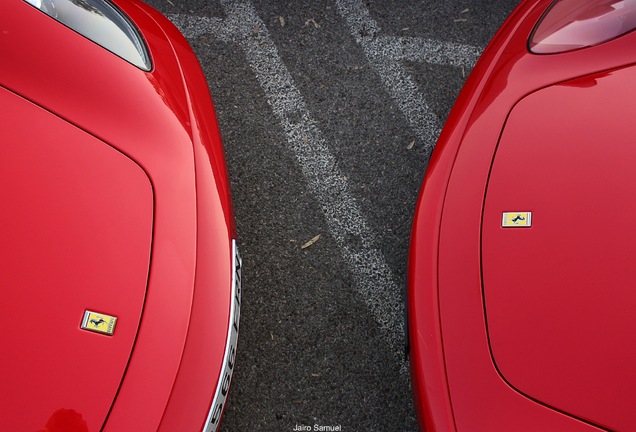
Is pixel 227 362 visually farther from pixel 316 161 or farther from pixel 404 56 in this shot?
pixel 404 56

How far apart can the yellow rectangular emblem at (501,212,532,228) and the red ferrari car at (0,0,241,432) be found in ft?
2.36

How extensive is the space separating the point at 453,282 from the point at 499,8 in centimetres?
183

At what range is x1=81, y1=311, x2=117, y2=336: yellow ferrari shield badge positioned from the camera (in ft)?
4.91

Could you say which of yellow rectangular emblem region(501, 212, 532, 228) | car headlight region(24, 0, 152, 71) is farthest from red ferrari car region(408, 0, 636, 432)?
car headlight region(24, 0, 152, 71)

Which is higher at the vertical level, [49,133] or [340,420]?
→ [49,133]

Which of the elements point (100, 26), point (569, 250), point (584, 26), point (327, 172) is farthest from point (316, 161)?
point (569, 250)

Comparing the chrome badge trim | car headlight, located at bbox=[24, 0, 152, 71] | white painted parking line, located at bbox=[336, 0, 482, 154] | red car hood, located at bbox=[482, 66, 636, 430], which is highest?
white painted parking line, located at bbox=[336, 0, 482, 154]

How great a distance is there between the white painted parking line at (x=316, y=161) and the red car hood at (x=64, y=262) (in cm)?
95

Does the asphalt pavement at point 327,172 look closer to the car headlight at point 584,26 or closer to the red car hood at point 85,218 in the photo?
the red car hood at point 85,218

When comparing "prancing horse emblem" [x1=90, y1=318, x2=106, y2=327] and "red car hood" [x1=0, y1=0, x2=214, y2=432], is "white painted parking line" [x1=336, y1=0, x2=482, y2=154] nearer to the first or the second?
"red car hood" [x1=0, y1=0, x2=214, y2=432]

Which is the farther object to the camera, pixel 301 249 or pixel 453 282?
pixel 301 249

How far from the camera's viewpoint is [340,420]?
212 centimetres

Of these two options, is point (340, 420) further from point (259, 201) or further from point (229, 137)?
point (229, 137)

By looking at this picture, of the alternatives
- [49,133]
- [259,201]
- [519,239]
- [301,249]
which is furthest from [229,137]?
[519,239]
